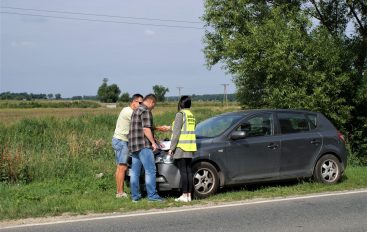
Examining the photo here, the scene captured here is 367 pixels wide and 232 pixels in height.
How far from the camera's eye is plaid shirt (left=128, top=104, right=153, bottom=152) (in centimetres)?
866

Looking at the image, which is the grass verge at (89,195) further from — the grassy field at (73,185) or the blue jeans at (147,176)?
the blue jeans at (147,176)

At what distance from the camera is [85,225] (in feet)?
22.9

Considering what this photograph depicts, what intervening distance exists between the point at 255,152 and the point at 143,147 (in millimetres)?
2232

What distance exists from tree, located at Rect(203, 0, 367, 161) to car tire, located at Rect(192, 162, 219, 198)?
699cm

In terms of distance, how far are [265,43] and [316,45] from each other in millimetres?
1582

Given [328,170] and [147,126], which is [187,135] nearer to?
[147,126]

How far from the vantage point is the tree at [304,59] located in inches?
607

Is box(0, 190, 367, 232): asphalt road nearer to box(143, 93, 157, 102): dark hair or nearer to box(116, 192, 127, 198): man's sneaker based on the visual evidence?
box(116, 192, 127, 198): man's sneaker

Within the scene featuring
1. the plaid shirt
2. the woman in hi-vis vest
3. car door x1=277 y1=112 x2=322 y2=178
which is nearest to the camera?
the woman in hi-vis vest

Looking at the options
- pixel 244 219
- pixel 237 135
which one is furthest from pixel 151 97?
pixel 244 219

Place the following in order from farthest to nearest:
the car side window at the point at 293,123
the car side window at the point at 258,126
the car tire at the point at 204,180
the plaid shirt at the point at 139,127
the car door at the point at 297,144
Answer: the car side window at the point at 293,123 → the car door at the point at 297,144 → the car side window at the point at 258,126 → the car tire at the point at 204,180 → the plaid shirt at the point at 139,127

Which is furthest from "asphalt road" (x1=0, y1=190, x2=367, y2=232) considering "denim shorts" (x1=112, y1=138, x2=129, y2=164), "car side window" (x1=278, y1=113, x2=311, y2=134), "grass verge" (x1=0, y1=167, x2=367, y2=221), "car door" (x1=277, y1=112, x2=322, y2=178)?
"car side window" (x1=278, y1=113, x2=311, y2=134)

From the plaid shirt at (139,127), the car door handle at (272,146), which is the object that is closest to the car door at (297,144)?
the car door handle at (272,146)

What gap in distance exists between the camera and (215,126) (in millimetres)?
9703
